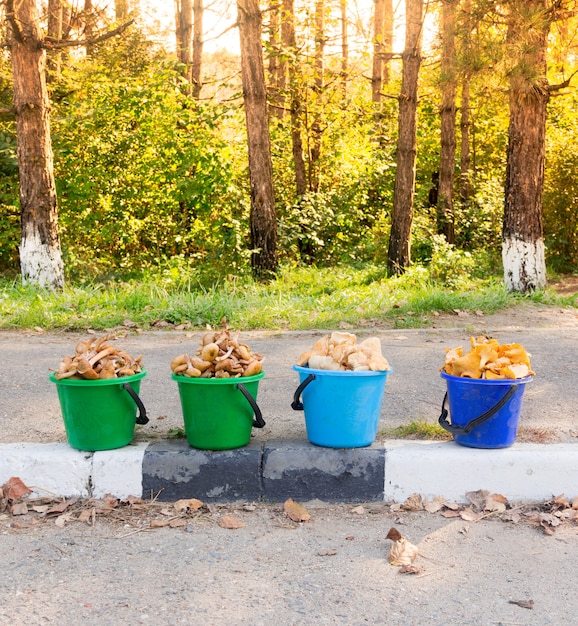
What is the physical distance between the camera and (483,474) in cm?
359

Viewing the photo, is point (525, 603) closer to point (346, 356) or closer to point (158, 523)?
point (346, 356)

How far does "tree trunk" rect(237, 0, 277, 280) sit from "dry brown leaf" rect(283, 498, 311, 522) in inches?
327

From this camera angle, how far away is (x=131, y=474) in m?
3.62

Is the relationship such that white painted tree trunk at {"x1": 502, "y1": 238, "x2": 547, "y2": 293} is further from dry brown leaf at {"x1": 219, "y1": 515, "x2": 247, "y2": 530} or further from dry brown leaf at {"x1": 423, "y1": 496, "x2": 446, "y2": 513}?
dry brown leaf at {"x1": 219, "y1": 515, "x2": 247, "y2": 530}

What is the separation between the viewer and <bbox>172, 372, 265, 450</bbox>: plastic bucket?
3547 millimetres

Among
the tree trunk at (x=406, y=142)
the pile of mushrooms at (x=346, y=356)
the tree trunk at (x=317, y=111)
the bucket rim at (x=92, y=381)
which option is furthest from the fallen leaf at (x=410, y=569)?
the tree trunk at (x=317, y=111)

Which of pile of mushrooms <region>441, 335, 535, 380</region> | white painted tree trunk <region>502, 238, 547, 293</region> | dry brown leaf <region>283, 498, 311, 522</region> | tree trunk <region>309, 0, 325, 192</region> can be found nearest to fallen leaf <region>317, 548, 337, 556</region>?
dry brown leaf <region>283, 498, 311, 522</region>

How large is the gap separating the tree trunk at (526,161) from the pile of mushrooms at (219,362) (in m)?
7.22

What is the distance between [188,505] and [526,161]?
798 cm

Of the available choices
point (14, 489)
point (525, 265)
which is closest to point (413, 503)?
point (14, 489)

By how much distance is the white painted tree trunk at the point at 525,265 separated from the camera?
10117mm

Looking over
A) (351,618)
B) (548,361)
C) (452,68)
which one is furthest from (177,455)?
(452,68)

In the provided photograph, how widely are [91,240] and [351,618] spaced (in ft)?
42.5

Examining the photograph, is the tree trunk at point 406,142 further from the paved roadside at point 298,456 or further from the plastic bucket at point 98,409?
the plastic bucket at point 98,409
